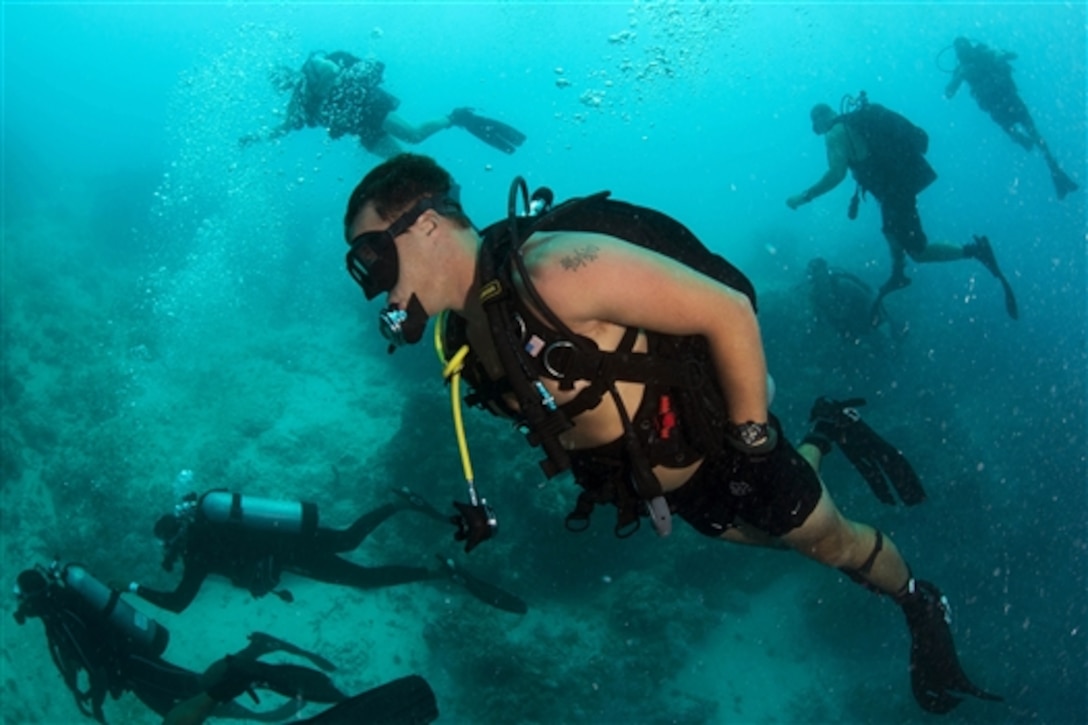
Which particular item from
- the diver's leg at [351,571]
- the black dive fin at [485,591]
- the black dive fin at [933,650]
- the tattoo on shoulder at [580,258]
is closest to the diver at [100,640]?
the diver's leg at [351,571]

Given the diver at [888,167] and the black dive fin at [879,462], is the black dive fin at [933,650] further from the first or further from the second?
the diver at [888,167]

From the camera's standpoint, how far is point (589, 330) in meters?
2.62

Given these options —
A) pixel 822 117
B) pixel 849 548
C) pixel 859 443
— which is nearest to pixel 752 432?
pixel 849 548

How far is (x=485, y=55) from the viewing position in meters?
152

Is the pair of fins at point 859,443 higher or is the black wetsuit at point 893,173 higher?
the black wetsuit at point 893,173

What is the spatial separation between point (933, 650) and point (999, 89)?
13.5m

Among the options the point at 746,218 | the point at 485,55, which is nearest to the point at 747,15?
the point at 485,55

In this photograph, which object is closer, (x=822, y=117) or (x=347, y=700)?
(x=347, y=700)

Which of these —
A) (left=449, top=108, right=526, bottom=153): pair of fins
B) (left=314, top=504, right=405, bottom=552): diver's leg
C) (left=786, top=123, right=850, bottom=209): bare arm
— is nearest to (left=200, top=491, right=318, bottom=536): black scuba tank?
(left=314, top=504, right=405, bottom=552): diver's leg

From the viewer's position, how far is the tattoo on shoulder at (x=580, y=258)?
231 cm

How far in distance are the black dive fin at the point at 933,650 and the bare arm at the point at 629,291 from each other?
2.74 m

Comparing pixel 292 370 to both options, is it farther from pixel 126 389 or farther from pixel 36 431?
pixel 36 431

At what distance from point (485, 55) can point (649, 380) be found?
547 feet

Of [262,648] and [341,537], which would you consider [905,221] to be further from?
[262,648]
